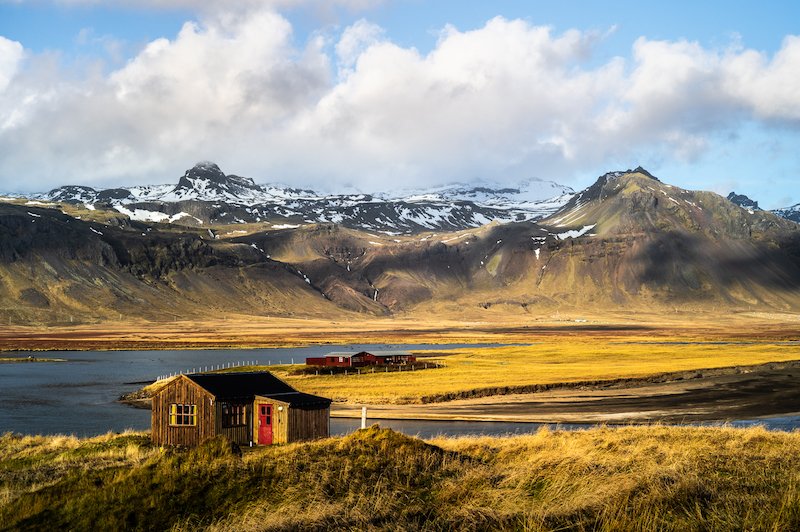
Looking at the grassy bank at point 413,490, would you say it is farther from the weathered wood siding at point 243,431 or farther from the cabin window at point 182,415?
the weathered wood siding at point 243,431

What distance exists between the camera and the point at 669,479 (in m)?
15.6

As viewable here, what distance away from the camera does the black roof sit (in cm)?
3569

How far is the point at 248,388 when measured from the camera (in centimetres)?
3697

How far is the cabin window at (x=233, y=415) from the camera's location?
35.6 meters

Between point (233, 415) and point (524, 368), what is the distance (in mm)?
63911

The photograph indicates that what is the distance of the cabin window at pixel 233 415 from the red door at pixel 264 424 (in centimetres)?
78

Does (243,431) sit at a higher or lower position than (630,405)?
higher

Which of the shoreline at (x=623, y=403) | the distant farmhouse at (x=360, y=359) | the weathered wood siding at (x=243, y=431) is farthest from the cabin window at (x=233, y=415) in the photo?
the distant farmhouse at (x=360, y=359)

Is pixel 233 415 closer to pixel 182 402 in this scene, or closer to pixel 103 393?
pixel 182 402

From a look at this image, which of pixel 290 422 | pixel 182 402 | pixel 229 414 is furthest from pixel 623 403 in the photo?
pixel 182 402

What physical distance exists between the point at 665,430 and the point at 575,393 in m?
38.8

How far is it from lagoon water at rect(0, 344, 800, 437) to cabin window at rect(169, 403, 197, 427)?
34.6ft

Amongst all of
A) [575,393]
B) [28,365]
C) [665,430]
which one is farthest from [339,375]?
[665,430]

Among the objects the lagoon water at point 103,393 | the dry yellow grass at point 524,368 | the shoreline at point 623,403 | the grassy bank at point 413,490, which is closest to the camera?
the grassy bank at point 413,490
